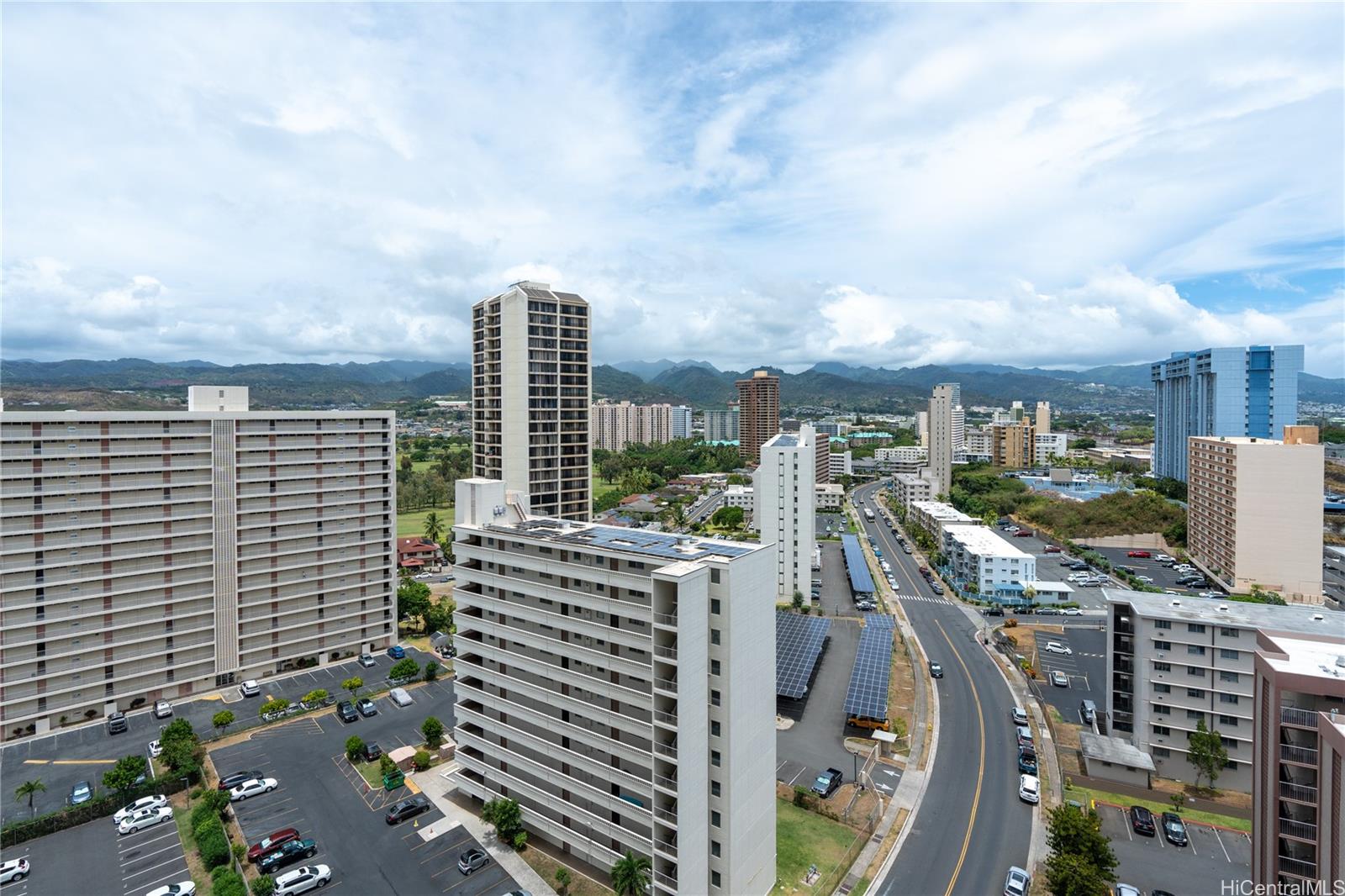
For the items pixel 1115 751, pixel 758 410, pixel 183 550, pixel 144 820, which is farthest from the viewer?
pixel 758 410

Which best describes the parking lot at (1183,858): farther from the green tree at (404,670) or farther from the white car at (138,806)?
the white car at (138,806)

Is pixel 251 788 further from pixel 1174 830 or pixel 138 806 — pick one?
pixel 1174 830

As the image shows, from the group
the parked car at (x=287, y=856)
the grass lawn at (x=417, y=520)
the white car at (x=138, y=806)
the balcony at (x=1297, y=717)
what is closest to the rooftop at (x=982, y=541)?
the balcony at (x=1297, y=717)

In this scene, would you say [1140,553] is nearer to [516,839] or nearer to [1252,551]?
[1252,551]

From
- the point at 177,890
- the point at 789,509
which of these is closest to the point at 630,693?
the point at 177,890

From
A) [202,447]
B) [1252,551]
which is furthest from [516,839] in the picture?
[1252,551]

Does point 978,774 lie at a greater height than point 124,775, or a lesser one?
lesser

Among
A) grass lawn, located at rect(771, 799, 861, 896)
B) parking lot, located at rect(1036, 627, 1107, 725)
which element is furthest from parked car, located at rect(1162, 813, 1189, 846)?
grass lawn, located at rect(771, 799, 861, 896)
